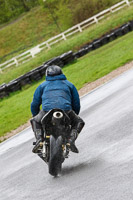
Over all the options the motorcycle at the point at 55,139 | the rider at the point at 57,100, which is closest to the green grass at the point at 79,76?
the rider at the point at 57,100

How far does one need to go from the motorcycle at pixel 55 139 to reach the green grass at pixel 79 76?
8619 millimetres

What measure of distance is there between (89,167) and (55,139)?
0.67 m

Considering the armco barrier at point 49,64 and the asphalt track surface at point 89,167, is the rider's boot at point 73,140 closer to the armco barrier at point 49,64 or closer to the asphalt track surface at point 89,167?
the asphalt track surface at point 89,167

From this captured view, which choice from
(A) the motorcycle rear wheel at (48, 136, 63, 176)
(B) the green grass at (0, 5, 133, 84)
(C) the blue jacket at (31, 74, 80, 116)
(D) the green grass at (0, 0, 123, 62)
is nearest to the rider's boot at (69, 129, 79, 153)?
(A) the motorcycle rear wheel at (48, 136, 63, 176)

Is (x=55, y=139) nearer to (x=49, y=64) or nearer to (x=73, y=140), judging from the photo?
(x=73, y=140)

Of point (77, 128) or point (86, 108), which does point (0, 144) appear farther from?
point (77, 128)

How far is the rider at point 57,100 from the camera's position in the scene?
738 cm

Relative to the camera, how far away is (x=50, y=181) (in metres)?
7.08

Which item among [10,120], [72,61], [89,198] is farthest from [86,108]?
[72,61]

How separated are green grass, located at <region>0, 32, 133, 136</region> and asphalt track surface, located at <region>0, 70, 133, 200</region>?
17.9 feet

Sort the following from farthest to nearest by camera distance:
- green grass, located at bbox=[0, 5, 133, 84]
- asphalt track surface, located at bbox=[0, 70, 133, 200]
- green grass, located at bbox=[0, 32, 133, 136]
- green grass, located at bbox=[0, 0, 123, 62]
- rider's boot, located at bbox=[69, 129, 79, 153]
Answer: green grass, located at bbox=[0, 0, 123, 62] < green grass, located at bbox=[0, 5, 133, 84] < green grass, located at bbox=[0, 32, 133, 136] < rider's boot, located at bbox=[69, 129, 79, 153] < asphalt track surface, located at bbox=[0, 70, 133, 200]

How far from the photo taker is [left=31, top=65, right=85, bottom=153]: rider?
7375 millimetres

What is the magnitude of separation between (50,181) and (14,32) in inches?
2963

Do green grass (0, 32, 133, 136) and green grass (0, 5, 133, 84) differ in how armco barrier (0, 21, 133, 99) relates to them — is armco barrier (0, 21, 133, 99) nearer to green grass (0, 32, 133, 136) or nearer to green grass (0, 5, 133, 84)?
green grass (0, 32, 133, 136)
